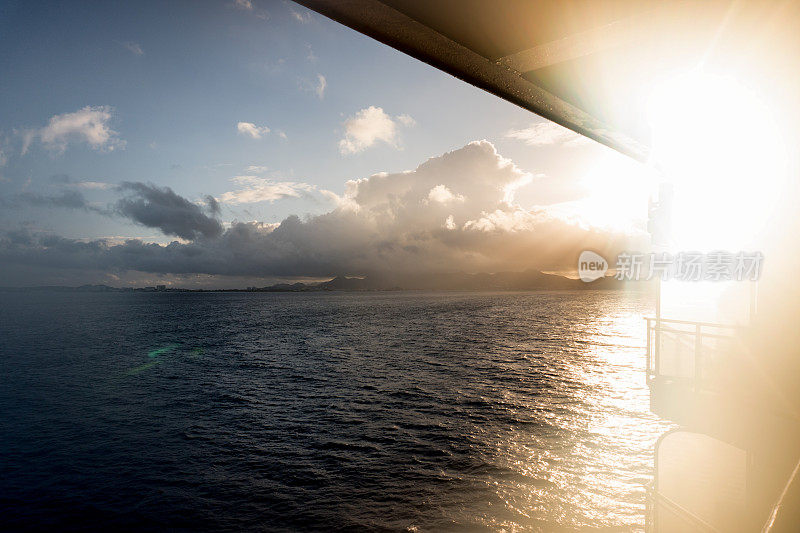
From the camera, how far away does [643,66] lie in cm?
389

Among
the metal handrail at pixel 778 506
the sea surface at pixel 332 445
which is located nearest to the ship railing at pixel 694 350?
the sea surface at pixel 332 445

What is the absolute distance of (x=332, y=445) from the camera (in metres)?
19.2

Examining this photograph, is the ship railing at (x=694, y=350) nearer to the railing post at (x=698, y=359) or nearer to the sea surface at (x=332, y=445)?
the railing post at (x=698, y=359)

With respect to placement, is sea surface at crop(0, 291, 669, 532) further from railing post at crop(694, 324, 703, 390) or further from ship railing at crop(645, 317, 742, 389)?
railing post at crop(694, 324, 703, 390)

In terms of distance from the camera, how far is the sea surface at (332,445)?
13875 mm

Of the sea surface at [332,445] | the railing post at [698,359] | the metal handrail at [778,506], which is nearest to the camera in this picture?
the metal handrail at [778,506]

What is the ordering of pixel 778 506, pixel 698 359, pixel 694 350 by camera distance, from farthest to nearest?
pixel 694 350 < pixel 698 359 < pixel 778 506

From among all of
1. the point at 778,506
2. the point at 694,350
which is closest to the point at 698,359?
the point at 694,350

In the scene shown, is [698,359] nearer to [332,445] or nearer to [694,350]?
[694,350]

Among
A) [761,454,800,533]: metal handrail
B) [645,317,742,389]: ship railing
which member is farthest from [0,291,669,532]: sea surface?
[761,454,800,533]: metal handrail

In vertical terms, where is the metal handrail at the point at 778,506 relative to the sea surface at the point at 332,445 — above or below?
above

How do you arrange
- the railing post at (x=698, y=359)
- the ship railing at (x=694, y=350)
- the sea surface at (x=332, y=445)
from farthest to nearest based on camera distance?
the sea surface at (x=332, y=445)
the railing post at (x=698, y=359)
the ship railing at (x=694, y=350)

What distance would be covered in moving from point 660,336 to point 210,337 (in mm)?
67650

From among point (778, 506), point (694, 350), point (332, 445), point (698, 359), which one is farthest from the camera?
point (332, 445)
